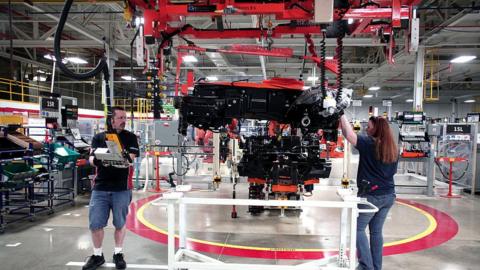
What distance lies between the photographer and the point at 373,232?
337cm

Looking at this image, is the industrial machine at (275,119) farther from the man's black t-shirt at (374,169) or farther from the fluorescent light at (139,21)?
the fluorescent light at (139,21)

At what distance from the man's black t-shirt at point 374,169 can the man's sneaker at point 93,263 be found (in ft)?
10.6

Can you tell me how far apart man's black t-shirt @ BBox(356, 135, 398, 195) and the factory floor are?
4.61ft

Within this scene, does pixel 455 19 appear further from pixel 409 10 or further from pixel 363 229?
pixel 363 229

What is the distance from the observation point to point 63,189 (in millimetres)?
7188

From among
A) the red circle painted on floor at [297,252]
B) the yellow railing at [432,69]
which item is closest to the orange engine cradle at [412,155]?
the red circle painted on floor at [297,252]

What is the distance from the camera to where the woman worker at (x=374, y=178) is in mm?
3227

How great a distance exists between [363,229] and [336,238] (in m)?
1.95

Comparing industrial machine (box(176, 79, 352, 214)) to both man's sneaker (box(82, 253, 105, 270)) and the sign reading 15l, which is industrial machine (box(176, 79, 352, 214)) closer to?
man's sneaker (box(82, 253, 105, 270))

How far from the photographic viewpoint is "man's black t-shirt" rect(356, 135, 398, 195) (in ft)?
10.8

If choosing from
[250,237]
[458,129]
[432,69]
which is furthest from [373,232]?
[432,69]

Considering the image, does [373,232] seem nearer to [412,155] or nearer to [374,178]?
[374,178]

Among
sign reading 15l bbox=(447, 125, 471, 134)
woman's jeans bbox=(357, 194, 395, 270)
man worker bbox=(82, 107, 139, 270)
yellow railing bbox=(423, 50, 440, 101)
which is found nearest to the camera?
woman's jeans bbox=(357, 194, 395, 270)

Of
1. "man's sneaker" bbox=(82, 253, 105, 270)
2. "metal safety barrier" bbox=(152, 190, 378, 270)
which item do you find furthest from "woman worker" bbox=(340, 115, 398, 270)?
"man's sneaker" bbox=(82, 253, 105, 270)
